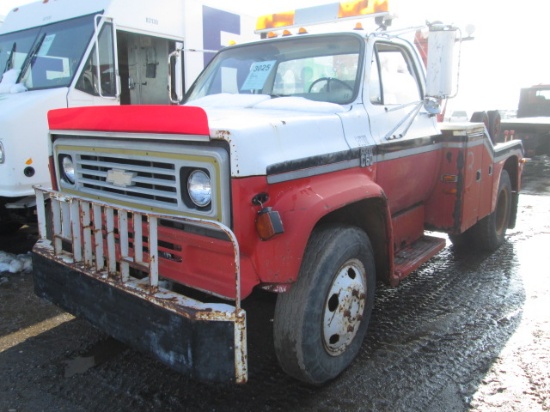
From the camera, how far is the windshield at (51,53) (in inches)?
217

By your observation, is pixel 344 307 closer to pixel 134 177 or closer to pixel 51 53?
pixel 134 177

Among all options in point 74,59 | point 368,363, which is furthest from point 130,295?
point 74,59

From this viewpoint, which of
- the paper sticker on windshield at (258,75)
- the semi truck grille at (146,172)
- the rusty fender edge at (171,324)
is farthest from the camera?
the paper sticker on windshield at (258,75)

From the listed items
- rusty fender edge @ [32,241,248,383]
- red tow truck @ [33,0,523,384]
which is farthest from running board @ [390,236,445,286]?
rusty fender edge @ [32,241,248,383]

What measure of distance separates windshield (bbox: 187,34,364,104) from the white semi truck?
32.5 inches

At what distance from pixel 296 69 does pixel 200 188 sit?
5.27 ft

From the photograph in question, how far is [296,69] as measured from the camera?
3547 mm


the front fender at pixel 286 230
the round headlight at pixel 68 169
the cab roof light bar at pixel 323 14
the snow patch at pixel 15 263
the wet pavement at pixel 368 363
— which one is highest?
the cab roof light bar at pixel 323 14

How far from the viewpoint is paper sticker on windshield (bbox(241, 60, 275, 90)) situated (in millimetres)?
3658

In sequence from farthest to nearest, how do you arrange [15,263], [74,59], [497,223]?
[497,223] < [74,59] < [15,263]

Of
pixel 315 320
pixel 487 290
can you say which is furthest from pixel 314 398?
pixel 487 290

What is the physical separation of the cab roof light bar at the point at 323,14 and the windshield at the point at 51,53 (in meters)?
2.35

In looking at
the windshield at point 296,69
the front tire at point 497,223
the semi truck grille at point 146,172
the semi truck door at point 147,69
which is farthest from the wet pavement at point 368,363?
the semi truck door at point 147,69

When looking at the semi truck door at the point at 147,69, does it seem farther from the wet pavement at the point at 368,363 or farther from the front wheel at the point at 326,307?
the front wheel at the point at 326,307
